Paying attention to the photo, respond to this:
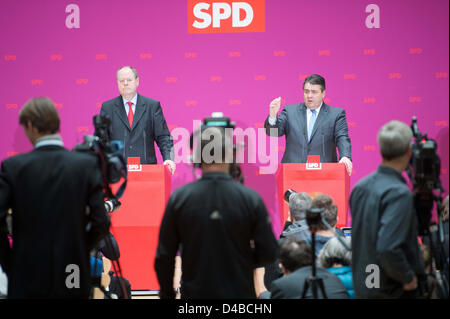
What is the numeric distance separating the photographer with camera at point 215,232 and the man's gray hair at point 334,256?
812 millimetres

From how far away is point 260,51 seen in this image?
7004 mm

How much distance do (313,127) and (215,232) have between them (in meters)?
3.27

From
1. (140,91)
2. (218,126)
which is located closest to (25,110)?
(218,126)

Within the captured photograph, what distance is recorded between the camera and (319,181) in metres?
4.99

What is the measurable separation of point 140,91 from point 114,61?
443mm

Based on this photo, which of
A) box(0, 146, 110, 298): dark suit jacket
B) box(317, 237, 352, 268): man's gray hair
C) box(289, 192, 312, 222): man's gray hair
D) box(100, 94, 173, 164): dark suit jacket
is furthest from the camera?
box(100, 94, 173, 164): dark suit jacket

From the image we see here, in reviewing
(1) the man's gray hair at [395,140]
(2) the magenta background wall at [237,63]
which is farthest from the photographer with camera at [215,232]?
(2) the magenta background wall at [237,63]

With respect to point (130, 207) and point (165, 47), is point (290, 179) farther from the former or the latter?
point (165, 47)

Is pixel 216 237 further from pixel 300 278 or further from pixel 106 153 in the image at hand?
pixel 106 153

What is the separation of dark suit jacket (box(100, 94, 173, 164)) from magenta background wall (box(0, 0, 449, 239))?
4.63ft

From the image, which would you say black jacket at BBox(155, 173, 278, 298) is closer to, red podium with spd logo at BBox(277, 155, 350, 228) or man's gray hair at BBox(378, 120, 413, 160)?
man's gray hair at BBox(378, 120, 413, 160)

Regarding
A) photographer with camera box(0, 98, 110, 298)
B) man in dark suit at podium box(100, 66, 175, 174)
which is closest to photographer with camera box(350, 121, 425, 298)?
photographer with camera box(0, 98, 110, 298)

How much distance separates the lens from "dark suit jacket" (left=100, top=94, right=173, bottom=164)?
220 inches
